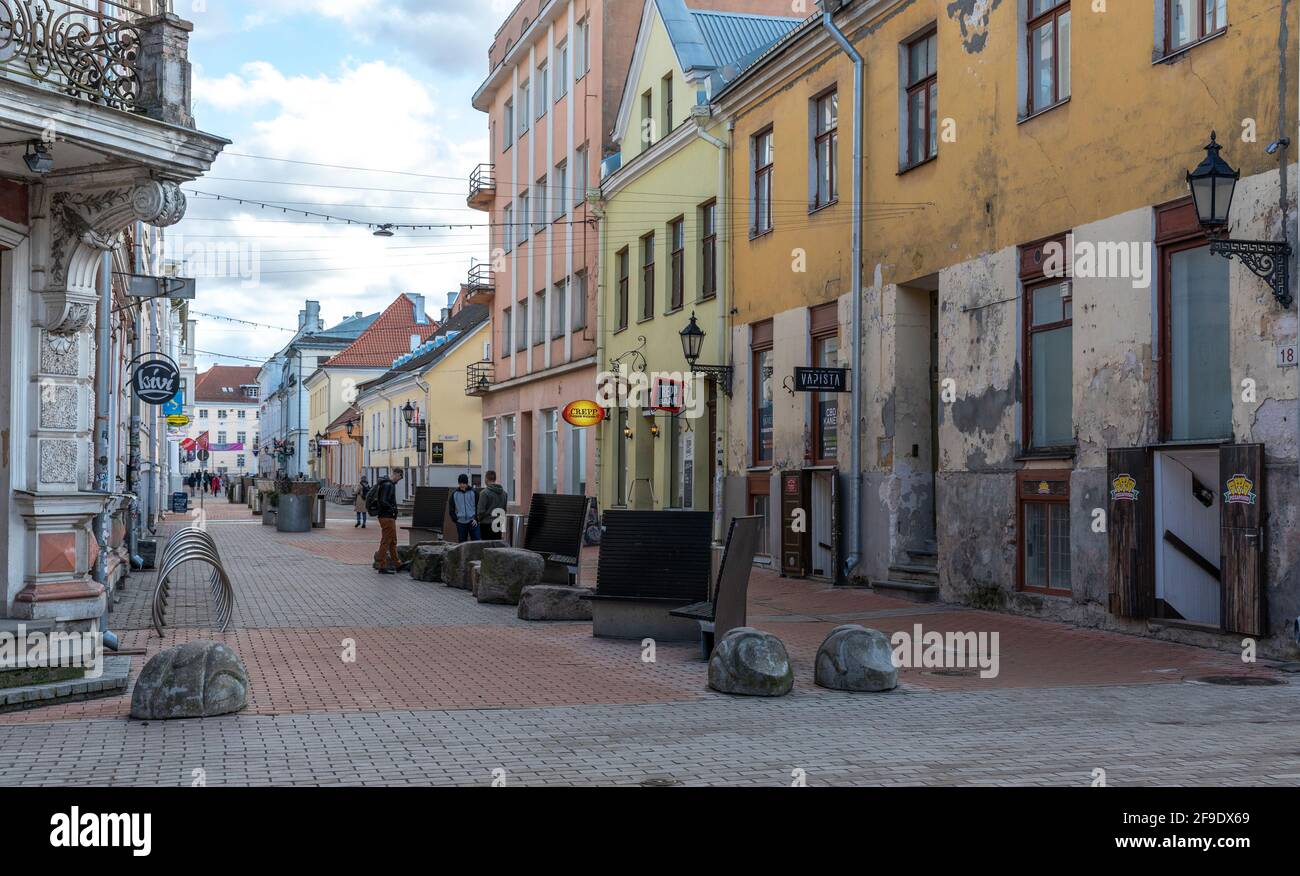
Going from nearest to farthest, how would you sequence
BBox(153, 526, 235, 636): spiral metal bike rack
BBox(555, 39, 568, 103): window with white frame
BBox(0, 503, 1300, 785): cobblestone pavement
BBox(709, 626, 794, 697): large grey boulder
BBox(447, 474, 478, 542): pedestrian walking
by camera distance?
BBox(0, 503, 1300, 785): cobblestone pavement
BBox(709, 626, 794, 697): large grey boulder
BBox(153, 526, 235, 636): spiral metal bike rack
BBox(447, 474, 478, 542): pedestrian walking
BBox(555, 39, 568, 103): window with white frame

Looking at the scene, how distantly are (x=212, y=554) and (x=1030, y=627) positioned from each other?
335 inches

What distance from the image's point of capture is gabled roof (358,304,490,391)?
5559 cm

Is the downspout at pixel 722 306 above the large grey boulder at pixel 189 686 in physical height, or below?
above

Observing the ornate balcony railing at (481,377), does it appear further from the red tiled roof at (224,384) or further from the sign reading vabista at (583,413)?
the red tiled roof at (224,384)

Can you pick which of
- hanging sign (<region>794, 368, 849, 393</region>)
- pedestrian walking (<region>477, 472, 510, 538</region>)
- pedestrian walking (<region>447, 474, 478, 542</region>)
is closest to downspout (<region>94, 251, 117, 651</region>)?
pedestrian walking (<region>447, 474, 478, 542</region>)

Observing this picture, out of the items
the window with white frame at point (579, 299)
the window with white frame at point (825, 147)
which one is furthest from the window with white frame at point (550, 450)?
the window with white frame at point (825, 147)

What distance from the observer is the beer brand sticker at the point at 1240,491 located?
1159cm

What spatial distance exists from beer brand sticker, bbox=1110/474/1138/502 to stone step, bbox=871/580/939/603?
3.90 m

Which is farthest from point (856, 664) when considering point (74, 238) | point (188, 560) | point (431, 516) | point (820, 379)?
point (431, 516)

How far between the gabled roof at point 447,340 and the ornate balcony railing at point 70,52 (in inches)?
1564

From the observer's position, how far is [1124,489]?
13.2 meters

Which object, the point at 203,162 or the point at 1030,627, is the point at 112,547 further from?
the point at 1030,627

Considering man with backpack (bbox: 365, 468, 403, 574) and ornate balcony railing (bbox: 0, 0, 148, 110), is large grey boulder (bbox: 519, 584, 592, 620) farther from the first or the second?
man with backpack (bbox: 365, 468, 403, 574)

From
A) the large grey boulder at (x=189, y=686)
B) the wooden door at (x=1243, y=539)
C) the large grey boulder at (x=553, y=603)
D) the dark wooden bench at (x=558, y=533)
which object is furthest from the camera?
the dark wooden bench at (x=558, y=533)
